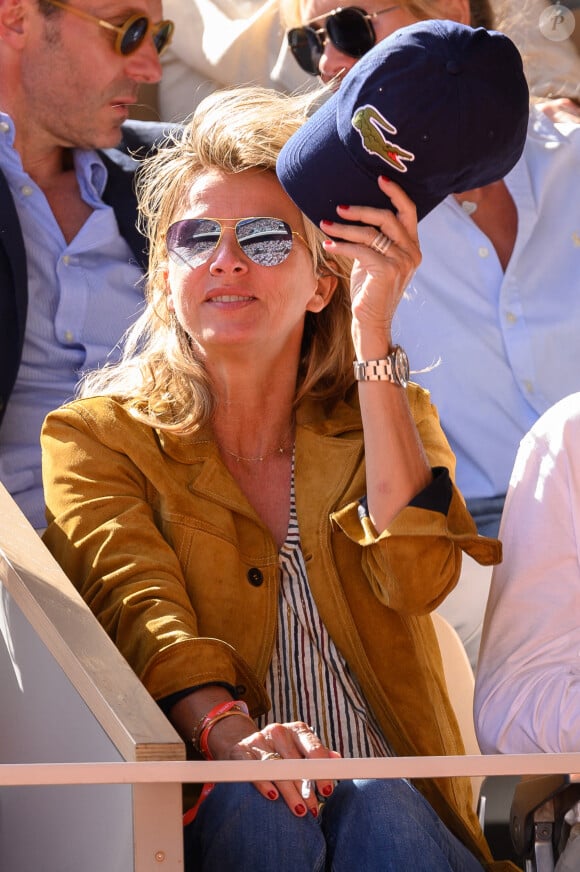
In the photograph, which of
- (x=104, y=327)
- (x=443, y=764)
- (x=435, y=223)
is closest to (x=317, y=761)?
(x=443, y=764)

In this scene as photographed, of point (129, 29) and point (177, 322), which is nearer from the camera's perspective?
point (177, 322)

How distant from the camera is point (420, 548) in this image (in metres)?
2.10

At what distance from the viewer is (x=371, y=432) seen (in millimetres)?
2160

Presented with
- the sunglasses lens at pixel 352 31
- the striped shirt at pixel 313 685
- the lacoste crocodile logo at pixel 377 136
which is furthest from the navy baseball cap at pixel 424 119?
the sunglasses lens at pixel 352 31

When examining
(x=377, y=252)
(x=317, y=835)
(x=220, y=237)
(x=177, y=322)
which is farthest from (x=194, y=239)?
(x=317, y=835)

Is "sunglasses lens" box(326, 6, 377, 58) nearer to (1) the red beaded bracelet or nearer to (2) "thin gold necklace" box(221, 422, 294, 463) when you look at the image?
(2) "thin gold necklace" box(221, 422, 294, 463)

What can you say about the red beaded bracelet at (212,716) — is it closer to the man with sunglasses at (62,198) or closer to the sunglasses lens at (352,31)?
the man with sunglasses at (62,198)

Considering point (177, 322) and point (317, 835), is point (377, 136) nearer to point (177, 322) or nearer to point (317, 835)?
point (177, 322)

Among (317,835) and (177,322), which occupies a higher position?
(177,322)

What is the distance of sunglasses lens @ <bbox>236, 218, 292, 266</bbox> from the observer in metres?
2.35

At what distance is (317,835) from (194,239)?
40.2 inches

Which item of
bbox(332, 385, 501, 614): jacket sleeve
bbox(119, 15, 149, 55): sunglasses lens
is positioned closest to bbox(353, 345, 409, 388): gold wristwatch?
bbox(332, 385, 501, 614): jacket sleeve

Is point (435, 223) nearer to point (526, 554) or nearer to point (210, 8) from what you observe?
point (210, 8)

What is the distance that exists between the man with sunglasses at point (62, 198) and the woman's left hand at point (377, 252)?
97cm
